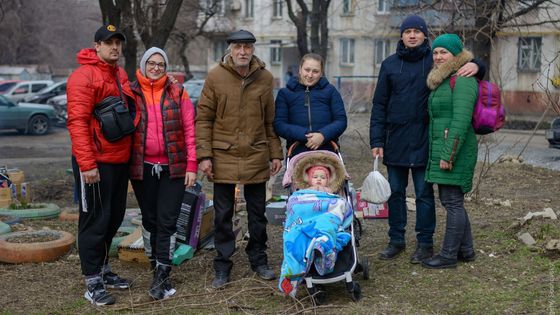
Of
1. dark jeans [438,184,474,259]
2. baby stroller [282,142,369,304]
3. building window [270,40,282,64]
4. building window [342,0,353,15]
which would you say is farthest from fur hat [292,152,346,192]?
building window [270,40,282,64]

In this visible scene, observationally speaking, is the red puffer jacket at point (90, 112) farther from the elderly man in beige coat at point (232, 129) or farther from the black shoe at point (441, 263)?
the black shoe at point (441, 263)

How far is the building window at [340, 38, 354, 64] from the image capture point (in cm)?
3981

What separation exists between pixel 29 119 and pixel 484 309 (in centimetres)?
1978

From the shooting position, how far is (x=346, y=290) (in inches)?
206

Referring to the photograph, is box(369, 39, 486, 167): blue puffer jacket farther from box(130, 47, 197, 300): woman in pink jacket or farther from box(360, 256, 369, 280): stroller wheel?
box(130, 47, 197, 300): woman in pink jacket

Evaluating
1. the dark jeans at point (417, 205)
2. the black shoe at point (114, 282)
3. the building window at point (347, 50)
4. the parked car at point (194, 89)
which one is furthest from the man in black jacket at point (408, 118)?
the building window at point (347, 50)

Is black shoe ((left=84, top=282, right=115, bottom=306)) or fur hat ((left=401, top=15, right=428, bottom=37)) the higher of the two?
fur hat ((left=401, top=15, right=428, bottom=37))

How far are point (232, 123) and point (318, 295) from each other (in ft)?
4.87

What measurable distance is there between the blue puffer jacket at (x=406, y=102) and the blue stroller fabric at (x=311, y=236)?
3.26 feet

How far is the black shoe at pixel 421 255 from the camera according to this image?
5.91 m

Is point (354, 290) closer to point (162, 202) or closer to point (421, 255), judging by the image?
point (421, 255)

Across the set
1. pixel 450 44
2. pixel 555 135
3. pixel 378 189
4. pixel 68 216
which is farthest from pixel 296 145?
pixel 555 135

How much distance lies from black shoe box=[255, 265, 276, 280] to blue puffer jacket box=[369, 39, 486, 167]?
1375 millimetres

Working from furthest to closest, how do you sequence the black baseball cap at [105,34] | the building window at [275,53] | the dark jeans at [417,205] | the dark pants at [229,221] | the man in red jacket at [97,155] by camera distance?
the building window at [275,53] → the dark jeans at [417,205] → the dark pants at [229,221] → the black baseball cap at [105,34] → the man in red jacket at [97,155]
